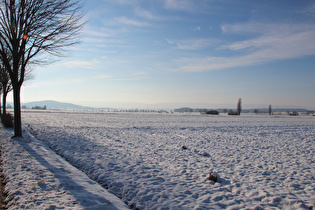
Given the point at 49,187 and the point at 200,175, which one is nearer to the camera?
the point at 49,187

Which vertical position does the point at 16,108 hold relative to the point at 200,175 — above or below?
above

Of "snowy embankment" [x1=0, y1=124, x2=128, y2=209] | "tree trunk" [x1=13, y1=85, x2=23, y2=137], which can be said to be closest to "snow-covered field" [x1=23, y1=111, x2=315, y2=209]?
"snowy embankment" [x1=0, y1=124, x2=128, y2=209]

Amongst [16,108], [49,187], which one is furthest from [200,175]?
[16,108]

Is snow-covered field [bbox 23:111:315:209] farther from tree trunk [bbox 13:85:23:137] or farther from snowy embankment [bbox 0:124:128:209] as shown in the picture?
tree trunk [bbox 13:85:23:137]

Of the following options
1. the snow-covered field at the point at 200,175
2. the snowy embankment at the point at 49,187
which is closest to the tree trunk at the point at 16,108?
the snow-covered field at the point at 200,175

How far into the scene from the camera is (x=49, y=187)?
17.5 ft

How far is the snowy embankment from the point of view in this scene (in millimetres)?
4484

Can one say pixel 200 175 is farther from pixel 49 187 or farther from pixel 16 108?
pixel 16 108

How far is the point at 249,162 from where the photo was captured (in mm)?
8727

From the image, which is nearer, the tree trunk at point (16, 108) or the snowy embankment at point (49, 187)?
the snowy embankment at point (49, 187)

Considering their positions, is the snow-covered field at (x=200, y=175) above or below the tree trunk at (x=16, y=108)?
below

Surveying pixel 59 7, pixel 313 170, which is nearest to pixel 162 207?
pixel 313 170

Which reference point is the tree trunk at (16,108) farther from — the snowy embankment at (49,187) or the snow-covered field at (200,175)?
the snowy embankment at (49,187)

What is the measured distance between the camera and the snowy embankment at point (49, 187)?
4484mm
